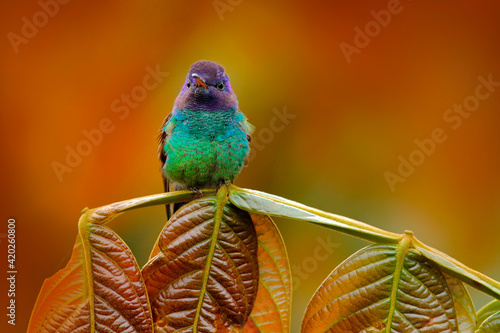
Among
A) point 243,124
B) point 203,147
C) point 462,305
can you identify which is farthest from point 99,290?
point 243,124

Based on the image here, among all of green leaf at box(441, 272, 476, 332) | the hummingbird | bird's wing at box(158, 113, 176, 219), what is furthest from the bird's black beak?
→ green leaf at box(441, 272, 476, 332)

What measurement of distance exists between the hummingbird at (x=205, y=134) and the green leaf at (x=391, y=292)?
750mm

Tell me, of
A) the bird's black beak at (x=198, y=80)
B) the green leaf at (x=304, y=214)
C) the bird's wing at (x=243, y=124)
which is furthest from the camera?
the bird's wing at (x=243, y=124)

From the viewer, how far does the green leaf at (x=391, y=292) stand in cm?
57

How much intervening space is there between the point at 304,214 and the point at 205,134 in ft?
2.58

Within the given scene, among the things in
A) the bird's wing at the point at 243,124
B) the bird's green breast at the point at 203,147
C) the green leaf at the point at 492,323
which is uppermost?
the bird's wing at the point at 243,124

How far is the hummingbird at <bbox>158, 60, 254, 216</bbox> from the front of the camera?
1.30 m

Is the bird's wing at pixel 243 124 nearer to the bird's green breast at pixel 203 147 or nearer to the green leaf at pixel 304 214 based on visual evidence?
the bird's green breast at pixel 203 147

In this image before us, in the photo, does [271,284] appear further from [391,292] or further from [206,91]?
[206,91]

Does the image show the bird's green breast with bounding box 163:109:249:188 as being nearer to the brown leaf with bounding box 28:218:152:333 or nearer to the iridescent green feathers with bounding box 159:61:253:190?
the iridescent green feathers with bounding box 159:61:253:190

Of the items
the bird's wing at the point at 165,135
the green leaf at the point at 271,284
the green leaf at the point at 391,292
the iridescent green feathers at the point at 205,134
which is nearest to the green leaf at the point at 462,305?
the green leaf at the point at 391,292

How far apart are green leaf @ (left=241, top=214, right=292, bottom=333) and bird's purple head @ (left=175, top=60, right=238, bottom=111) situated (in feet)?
2.42

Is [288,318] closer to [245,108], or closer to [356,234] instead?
[356,234]

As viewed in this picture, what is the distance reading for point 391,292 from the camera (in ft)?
1.88
